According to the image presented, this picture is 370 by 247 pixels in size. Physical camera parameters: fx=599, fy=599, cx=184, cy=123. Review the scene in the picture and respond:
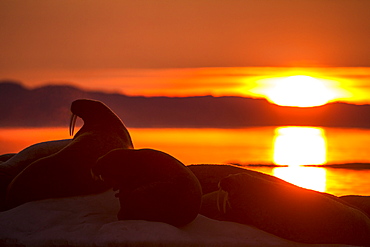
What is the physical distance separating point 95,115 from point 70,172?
90cm

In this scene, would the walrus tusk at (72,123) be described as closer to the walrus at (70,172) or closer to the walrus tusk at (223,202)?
the walrus at (70,172)

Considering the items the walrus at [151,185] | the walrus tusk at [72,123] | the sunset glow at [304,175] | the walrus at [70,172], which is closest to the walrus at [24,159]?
the walrus tusk at [72,123]

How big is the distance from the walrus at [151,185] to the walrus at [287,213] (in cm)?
55

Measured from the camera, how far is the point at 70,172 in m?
6.68

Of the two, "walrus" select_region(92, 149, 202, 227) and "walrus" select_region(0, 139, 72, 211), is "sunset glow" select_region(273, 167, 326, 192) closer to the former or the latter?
"walrus" select_region(0, 139, 72, 211)

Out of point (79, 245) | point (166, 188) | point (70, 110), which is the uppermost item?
point (70, 110)

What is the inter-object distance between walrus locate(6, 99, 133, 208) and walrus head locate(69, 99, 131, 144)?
2 cm

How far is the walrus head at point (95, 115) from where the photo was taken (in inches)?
284

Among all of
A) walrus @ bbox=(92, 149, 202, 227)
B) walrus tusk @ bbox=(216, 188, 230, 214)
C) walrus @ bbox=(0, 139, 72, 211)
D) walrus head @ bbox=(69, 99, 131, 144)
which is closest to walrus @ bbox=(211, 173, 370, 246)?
walrus tusk @ bbox=(216, 188, 230, 214)

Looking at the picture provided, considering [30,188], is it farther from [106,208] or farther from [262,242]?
[262,242]

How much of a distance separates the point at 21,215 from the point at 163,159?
152cm

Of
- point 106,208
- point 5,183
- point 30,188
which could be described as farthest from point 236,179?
point 5,183

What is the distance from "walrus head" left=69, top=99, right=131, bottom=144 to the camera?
23.7ft

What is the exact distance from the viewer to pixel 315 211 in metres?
6.20
